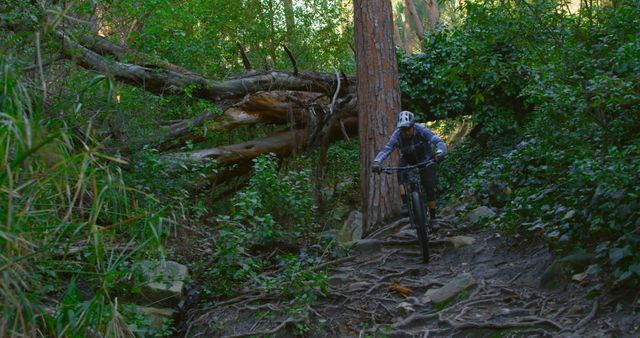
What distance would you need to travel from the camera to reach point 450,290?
6965 millimetres

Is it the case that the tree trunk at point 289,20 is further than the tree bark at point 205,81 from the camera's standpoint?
Yes

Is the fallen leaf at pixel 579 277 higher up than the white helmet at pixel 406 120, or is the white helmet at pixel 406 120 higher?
the white helmet at pixel 406 120

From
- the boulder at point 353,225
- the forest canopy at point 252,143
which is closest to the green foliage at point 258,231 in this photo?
the forest canopy at point 252,143

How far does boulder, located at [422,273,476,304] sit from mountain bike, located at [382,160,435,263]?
42.9 inches

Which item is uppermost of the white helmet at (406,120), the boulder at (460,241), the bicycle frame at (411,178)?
the white helmet at (406,120)

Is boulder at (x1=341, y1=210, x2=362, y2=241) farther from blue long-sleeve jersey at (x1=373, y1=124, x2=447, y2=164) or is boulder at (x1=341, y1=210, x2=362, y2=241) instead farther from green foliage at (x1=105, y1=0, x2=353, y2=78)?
blue long-sleeve jersey at (x1=373, y1=124, x2=447, y2=164)

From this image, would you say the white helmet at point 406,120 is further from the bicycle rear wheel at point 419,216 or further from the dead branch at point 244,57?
the dead branch at point 244,57

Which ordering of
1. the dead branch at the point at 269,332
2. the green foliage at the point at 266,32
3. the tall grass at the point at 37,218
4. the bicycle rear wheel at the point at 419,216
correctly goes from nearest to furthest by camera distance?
1. the tall grass at the point at 37,218
2. the dead branch at the point at 269,332
3. the bicycle rear wheel at the point at 419,216
4. the green foliage at the point at 266,32

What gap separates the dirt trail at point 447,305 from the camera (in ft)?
18.1

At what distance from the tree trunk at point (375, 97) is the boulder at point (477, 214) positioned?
5.38ft

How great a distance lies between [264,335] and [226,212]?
6618mm

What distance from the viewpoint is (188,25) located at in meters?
15.3

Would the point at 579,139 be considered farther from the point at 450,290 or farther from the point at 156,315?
the point at 156,315

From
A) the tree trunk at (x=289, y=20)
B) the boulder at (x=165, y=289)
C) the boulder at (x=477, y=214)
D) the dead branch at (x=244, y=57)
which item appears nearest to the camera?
the boulder at (x=165, y=289)
